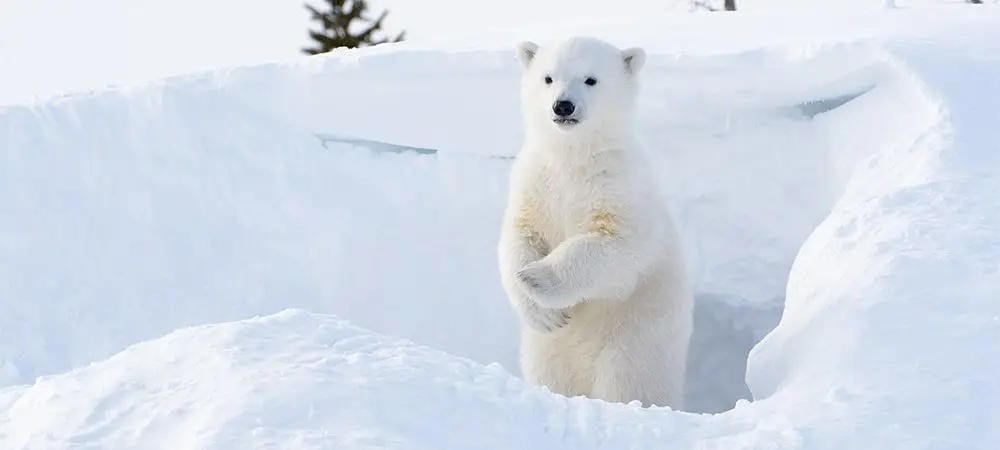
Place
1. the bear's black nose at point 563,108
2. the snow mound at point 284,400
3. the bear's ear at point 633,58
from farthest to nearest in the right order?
1. the bear's ear at point 633,58
2. the bear's black nose at point 563,108
3. the snow mound at point 284,400

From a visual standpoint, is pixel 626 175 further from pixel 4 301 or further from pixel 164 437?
pixel 4 301

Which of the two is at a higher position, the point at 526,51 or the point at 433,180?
the point at 526,51

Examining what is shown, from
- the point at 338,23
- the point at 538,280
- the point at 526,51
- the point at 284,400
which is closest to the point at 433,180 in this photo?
the point at 526,51

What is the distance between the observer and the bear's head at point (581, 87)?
3.25 metres

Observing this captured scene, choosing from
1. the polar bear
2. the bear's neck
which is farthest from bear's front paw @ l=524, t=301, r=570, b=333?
the bear's neck

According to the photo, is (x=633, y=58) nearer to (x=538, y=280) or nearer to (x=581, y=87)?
(x=581, y=87)

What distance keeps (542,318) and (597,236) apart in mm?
306

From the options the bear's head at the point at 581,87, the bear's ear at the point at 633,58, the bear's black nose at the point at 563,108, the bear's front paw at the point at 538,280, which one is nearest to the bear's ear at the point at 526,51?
the bear's head at the point at 581,87

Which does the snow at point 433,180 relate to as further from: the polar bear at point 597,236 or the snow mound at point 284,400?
the snow mound at point 284,400

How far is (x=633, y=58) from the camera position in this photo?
3.52 metres

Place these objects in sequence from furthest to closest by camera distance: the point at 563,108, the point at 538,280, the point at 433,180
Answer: the point at 433,180 < the point at 563,108 < the point at 538,280

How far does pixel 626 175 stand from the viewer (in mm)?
3318

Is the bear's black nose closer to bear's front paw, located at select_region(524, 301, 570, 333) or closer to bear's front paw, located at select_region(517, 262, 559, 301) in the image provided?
bear's front paw, located at select_region(517, 262, 559, 301)

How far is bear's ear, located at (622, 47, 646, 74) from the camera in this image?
11.5ft
